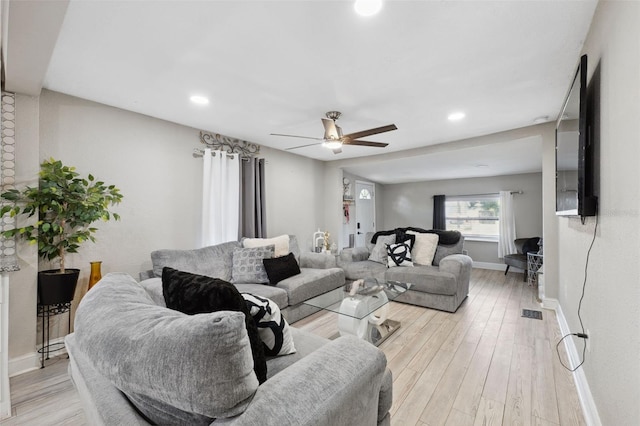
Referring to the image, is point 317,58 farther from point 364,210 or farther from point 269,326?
point 364,210

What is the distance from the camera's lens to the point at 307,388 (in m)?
0.89

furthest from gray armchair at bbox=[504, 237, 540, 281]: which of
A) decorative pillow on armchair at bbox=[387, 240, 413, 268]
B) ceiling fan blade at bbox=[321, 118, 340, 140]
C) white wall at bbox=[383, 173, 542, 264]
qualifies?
ceiling fan blade at bbox=[321, 118, 340, 140]

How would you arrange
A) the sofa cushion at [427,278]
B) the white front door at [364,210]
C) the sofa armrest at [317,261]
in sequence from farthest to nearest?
the white front door at [364,210], the sofa armrest at [317,261], the sofa cushion at [427,278]

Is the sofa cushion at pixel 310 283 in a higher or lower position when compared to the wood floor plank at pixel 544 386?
higher

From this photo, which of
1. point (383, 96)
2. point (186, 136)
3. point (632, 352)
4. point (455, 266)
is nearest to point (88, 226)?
point (186, 136)

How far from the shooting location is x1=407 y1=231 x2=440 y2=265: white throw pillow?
3.95 m

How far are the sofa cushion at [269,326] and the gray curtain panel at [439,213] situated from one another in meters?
6.15

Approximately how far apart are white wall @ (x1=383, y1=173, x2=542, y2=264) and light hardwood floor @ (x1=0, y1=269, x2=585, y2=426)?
3.21 m

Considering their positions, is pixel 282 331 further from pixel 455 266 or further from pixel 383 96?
pixel 455 266

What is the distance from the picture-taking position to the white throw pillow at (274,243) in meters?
3.57

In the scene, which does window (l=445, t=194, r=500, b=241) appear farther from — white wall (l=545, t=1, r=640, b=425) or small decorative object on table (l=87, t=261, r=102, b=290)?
small decorative object on table (l=87, t=261, r=102, b=290)

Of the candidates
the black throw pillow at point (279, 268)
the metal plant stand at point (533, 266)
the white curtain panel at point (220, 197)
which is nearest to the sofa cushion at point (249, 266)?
the black throw pillow at point (279, 268)

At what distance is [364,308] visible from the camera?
2.33m

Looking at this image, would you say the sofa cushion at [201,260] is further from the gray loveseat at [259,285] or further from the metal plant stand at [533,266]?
the metal plant stand at [533,266]
